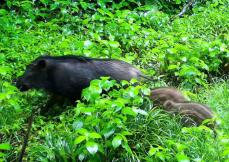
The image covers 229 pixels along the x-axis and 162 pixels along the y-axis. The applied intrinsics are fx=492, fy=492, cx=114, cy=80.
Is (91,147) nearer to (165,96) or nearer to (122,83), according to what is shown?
(122,83)

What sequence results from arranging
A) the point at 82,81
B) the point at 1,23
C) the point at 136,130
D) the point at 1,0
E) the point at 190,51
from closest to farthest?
the point at 136,130 < the point at 82,81 < the point at 190,51 < the point at 1,23 < the point at 1,0

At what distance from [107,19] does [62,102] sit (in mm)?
2886

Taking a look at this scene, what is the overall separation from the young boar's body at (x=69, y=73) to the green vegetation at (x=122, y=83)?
0.61 feet

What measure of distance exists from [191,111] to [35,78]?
1.99 metres

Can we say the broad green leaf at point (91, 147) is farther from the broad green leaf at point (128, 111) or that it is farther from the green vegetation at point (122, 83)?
the broad green leaf at point (128, 111)

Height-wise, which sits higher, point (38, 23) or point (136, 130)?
point (136, 130)

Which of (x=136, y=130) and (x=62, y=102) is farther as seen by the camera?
(x=62, y=102)

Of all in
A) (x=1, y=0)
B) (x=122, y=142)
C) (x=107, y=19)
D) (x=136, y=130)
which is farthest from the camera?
(x=1, y=0)

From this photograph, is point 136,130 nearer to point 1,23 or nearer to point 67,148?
point 67,148

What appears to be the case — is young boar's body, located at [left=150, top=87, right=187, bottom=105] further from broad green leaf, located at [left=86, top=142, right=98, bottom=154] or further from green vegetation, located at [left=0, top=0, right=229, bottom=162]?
broad green leaf, located at [left=86, top=142, right=98, bottom=154]

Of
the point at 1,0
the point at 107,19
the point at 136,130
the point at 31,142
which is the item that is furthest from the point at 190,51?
the point at 1,0

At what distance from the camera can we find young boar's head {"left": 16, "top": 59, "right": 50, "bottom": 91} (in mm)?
5984

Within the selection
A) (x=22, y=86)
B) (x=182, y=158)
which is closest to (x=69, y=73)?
(x=22, y=86)

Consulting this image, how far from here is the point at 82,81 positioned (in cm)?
579
